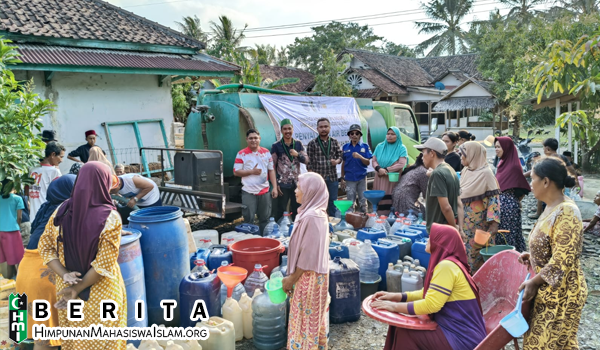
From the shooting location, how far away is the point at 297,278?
321cm

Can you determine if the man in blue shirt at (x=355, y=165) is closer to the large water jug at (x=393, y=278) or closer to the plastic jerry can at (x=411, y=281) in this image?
the large water jug at (x=393, y=278)

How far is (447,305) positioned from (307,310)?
3.39 feet

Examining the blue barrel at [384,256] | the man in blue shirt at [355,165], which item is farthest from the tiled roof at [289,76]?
the blue barrel at [384,256]

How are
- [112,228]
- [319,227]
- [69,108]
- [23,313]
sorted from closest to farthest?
[112,228] → [319,227] → [23,313] → [69,108]

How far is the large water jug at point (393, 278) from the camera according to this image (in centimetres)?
458

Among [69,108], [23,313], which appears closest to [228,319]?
[23,313]

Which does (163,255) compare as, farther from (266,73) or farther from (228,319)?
(266,73)

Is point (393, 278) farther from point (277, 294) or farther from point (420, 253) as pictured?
point (277, 294)

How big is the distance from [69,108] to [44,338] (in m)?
6.49

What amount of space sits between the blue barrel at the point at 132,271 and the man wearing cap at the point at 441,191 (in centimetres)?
280

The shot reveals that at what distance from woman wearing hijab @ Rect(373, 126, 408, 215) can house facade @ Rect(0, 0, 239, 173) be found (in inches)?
198

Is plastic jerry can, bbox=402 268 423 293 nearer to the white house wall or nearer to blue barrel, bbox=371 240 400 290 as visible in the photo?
blue barrel, bbox=371 240 400 290

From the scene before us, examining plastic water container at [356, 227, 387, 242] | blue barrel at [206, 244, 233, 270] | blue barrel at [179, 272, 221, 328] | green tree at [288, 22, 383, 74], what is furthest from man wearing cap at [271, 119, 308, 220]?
green tree at [288, 22, 383, 74]

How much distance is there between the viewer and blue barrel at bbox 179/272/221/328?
12.3 ft
